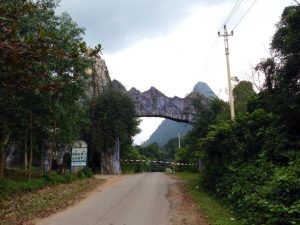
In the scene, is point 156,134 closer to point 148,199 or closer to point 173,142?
point 173,142

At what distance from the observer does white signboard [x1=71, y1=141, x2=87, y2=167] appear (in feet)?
95.5

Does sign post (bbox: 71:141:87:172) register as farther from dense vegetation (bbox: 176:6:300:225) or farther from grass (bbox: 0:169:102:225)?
dense vegetation (bbox: 176:6:300:225)

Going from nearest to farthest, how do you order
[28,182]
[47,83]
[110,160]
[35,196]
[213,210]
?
[47,83], [213,210], [35,196], [28,182], [110,160]

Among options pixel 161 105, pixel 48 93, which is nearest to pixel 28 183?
pixel 48 93

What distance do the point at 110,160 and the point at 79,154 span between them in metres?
11.5

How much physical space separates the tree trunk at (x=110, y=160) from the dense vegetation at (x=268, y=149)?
1961 centimetres

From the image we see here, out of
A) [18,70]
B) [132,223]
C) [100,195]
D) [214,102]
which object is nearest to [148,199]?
[100,195]

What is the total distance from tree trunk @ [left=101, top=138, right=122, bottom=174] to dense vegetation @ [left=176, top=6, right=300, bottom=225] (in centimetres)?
1961

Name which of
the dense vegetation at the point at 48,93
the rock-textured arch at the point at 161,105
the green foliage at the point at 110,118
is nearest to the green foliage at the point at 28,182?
the dense vegetation at the point at 48,93

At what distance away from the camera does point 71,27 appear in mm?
20391

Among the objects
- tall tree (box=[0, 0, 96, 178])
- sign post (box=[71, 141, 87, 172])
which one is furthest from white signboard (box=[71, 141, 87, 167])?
tall tree (box=[0, 0, 96, 178])

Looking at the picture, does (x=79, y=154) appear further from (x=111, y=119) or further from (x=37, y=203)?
(x=37, y=203)

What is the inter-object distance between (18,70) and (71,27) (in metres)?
14.2

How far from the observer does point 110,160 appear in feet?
133
